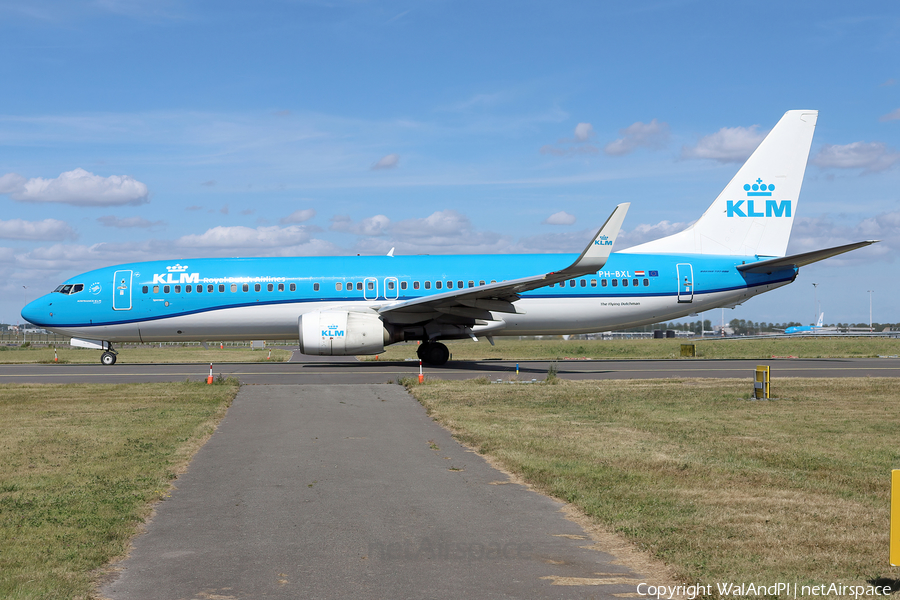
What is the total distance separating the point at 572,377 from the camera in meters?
23.8

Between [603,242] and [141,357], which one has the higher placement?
[603,242]

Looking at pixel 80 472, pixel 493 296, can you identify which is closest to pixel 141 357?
pixel 493 296

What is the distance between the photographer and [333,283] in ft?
97.3

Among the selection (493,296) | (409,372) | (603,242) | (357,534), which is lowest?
(357,534)

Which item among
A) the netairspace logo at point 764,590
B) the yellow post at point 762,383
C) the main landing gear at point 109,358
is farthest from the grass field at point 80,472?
the main landing gear at point 109,358

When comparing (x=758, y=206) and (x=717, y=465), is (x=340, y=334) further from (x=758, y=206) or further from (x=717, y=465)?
(x=717, y=465)

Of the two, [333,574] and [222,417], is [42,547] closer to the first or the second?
[333,574]

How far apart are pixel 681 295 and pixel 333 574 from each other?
27.1m

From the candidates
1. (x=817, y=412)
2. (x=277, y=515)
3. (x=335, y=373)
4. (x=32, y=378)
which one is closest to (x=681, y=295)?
(x=335, y=373)

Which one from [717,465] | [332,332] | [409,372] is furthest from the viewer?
[409,372]

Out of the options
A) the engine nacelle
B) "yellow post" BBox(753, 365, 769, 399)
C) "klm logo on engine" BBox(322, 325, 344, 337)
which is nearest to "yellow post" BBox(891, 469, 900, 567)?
"yellow post" BBox(753, 365, 769, 399)

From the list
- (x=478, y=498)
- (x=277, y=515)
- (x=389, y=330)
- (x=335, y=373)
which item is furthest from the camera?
(x=389, y=330)

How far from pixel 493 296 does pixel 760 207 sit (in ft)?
41.8

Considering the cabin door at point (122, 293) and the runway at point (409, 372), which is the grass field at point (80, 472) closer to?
the runway at point (409, 372)
